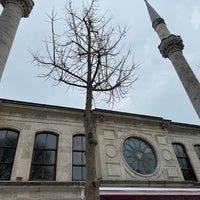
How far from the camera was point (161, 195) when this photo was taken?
7.86 m

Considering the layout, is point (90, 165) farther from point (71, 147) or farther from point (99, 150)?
point (99, 150)

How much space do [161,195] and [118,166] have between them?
7.54 feet

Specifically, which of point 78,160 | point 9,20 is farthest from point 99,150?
point 9,20

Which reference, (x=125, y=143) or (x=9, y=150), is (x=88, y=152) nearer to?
(x=9, y=150)

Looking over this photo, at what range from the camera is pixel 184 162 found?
11594 mm

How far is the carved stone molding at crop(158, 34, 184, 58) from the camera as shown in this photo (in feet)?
40.4

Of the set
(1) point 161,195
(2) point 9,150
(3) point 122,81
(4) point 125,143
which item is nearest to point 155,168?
(4) point 125,143

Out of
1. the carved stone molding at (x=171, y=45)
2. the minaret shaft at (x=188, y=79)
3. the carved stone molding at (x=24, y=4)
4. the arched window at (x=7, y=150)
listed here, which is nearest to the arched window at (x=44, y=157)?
the arched window at (x=7, y=150)

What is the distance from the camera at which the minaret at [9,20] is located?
646cm

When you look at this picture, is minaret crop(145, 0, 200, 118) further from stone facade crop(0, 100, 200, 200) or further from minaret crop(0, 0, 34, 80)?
minaret crop(0, 0, 34, 80)

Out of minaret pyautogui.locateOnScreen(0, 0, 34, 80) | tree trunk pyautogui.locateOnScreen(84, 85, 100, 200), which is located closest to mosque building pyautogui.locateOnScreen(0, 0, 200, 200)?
minaret pyautogui.locateOnScreen(0, 0, 34, 80)

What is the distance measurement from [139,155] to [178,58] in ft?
18.0

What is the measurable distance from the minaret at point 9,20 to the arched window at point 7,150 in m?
3.86

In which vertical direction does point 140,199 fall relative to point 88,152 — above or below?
below
